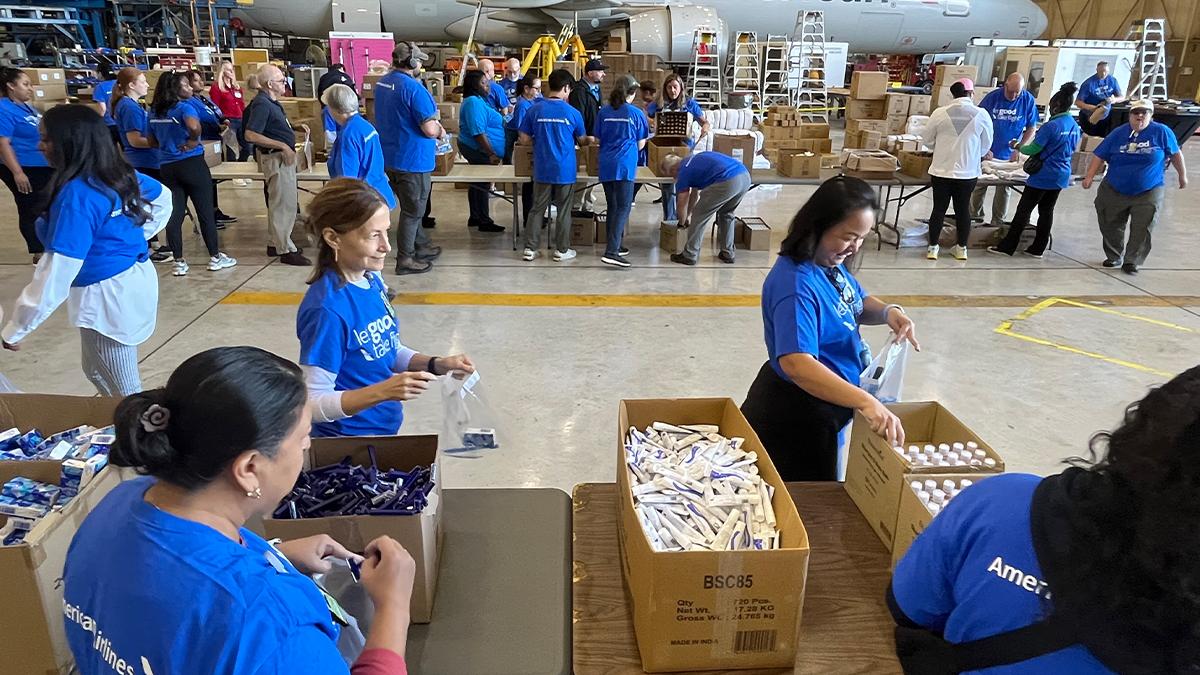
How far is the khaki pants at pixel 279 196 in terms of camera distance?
6816mm

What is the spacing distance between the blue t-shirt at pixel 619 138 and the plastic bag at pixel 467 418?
5037mm

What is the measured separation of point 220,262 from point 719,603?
674 centimetres

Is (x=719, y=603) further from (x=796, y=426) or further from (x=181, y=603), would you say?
(x=796, y=426)

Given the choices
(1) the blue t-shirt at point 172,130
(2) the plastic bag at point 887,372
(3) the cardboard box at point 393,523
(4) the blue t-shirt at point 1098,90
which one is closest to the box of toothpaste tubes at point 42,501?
(3) the cardboard box at point 393,523

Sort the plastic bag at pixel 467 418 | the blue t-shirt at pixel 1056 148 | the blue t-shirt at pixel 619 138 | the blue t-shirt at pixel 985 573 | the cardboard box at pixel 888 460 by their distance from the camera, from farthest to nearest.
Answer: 1. the blue t-shirt at pixel 1056 148
2. the blue t-shirt at pixel 619 138
3. the plastic bag at pixel 467 418
4. the cardboard box at pixel 888 460
5. the blue t-shirt at pixel 985 573

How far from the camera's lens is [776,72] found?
16969 mm

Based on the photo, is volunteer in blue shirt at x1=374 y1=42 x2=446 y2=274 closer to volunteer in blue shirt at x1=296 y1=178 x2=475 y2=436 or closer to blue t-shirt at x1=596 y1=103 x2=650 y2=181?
blue t-shirt at x1=596 y1=103 x2=650 y2=181

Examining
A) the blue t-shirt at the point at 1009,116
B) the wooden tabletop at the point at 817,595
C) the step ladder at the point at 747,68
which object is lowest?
the wooden tabletop at the point at 817,595

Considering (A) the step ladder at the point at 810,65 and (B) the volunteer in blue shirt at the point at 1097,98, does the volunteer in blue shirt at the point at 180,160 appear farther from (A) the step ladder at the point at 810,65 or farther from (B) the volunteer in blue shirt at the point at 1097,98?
(A) the step ladder at the point at 810,65

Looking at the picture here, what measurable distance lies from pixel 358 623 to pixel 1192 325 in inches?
276

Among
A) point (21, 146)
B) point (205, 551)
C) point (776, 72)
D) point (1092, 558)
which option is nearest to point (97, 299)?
point (205, 551)

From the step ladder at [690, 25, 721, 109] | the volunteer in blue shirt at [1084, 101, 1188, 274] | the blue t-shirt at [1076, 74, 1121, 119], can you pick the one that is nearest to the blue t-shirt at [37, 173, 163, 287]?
the volunteer in blue shirt at [1084, 101, 1188, 274]

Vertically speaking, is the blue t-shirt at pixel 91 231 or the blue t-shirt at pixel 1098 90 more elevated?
the blue t-shirt at pixel 1098 90

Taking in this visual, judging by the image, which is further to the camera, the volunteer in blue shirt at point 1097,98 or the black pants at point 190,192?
the volunteer in blue shirt at point 1097,98
